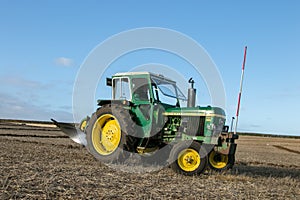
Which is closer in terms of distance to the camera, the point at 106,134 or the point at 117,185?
the point at 117,185

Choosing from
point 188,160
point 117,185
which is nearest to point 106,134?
point 188,160

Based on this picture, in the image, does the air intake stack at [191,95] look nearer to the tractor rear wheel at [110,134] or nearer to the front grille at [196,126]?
the front grille at [196,126]

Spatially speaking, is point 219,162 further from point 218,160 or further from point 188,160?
point 188,160

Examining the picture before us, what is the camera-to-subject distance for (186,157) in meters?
9.11

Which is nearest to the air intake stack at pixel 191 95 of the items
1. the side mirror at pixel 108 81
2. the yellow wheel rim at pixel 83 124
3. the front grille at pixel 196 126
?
the front grille at pixel 196 126

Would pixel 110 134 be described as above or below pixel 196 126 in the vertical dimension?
below

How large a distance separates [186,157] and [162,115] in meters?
1.62

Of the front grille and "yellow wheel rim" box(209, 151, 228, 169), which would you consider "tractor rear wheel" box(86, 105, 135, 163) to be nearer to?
the front grille

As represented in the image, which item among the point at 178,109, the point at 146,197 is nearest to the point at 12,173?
the point at 146,197

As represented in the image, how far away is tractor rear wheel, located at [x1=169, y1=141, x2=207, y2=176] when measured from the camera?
9.01 meters

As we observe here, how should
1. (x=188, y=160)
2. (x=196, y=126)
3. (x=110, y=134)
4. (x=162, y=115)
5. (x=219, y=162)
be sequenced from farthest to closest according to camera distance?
(x=110, y=134), (x=219, y=162), (x=162, y=115), (x=196, y=126), (x=188, y=160)

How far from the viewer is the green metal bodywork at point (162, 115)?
9.73 m

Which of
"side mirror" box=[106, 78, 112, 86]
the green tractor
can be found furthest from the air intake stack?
"side mirror" box=[106, 78, 112, 86]

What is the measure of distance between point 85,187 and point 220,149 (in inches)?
174
